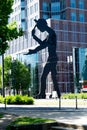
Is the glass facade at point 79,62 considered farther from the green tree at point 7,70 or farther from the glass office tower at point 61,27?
the green tree at point 7,70

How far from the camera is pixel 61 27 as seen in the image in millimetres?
114500

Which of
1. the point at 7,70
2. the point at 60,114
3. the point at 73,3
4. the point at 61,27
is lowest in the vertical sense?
the point at 60,114

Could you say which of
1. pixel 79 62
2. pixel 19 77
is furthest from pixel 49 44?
pixel 79 62

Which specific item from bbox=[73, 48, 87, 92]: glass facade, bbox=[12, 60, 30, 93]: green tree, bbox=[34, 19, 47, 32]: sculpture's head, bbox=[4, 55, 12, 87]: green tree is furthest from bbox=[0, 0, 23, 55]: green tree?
bbox=[73, 48, 87, 92]: glass facade

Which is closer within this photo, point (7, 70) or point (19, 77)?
point (19, 77)

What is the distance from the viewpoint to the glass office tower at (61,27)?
110375 mm

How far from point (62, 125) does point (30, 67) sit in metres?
100

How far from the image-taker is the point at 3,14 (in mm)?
32969

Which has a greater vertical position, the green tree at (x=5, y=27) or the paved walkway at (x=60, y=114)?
the green tree at (x=5, y=27)

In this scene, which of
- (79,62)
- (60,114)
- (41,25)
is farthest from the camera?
(79,62)

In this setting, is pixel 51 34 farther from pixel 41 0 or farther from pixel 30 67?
pixel 41 0

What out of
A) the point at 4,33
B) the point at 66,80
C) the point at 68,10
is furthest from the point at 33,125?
the point at 68,10

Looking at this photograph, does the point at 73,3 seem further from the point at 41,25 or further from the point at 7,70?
the point at 41,25

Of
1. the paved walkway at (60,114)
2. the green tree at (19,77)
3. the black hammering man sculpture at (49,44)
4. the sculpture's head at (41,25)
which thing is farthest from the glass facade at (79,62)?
the paved walkway at (60,114)
